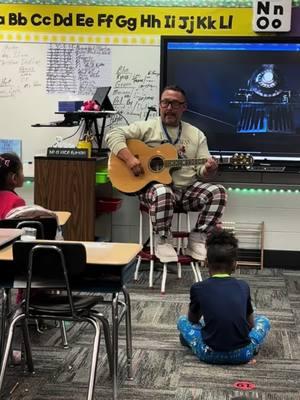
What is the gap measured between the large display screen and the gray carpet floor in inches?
62.5

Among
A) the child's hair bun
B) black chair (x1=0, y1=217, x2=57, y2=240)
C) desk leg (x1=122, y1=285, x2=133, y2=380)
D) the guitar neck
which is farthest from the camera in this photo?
the guitar neck

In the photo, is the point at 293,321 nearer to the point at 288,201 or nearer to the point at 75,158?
the point at 288,201

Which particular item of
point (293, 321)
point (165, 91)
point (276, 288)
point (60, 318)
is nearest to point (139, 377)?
point (60, 318)

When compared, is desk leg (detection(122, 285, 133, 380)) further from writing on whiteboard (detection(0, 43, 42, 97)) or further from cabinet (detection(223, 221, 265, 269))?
writing on whiteboard (detection(0, 43, 42, 97))

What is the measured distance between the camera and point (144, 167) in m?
4.85

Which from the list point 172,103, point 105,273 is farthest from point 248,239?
point 105,273

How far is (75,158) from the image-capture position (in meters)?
5.00

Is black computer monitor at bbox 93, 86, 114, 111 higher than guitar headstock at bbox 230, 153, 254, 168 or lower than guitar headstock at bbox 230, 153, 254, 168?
higher

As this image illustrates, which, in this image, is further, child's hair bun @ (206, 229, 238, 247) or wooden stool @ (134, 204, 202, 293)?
wooden stool @ (134, 204, 202, 293)

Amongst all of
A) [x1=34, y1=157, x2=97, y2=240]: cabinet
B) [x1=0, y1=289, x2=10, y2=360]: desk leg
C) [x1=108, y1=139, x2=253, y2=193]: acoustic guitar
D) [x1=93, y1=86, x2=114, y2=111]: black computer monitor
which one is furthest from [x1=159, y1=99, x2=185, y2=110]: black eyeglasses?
[x1=0, y1=289, x2=10, y2=360]: desk leg

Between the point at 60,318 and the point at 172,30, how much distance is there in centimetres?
346

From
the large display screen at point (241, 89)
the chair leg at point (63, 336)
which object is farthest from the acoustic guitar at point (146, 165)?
the chair leg at point (63, 336)

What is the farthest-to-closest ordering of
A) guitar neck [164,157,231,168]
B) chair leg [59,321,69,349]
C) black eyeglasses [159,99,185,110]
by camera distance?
1. black eyeglasses [159,99,185,110]
2. guitar neck [164,157,231,168]
3. chair leg [59,321,69,349]

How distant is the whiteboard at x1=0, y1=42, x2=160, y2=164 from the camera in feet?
18.1
